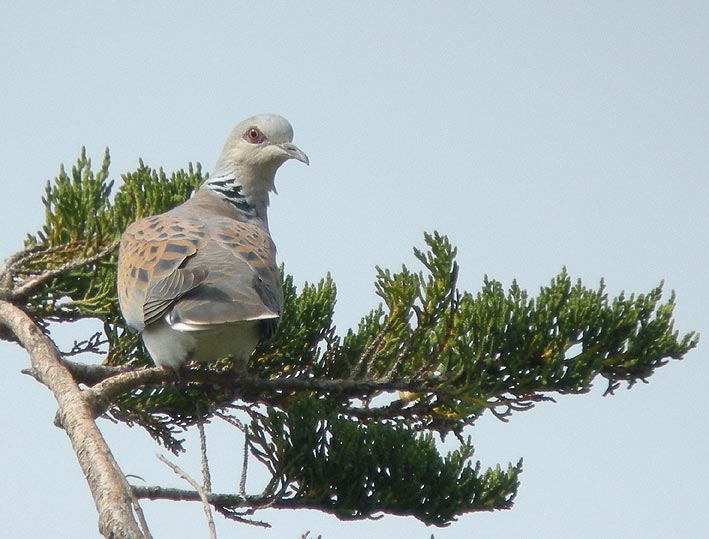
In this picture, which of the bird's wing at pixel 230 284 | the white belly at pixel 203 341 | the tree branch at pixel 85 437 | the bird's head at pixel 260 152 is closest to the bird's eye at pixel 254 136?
the bird's head at pixel 260 152

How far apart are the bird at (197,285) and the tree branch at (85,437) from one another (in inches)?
23.5

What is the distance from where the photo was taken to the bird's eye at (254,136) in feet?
19.0

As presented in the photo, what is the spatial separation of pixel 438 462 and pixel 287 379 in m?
0.67

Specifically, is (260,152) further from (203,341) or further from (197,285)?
(203,341)

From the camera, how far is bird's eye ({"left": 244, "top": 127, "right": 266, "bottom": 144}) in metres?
5.79

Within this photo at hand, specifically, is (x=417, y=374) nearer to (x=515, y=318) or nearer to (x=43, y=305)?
(x=515, y=318)

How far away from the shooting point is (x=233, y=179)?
18.6 feet

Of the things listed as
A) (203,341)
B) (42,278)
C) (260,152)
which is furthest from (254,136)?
(42,278)

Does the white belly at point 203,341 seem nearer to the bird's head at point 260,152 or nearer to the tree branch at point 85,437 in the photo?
the tree branch at point 85,437

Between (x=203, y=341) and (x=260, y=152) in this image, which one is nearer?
(x=203, y=341)

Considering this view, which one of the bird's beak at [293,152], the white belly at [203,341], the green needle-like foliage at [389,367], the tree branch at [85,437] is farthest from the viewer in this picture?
the bird's beak at [293,152]

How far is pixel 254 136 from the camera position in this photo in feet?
19.1

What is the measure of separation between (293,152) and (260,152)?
20cm

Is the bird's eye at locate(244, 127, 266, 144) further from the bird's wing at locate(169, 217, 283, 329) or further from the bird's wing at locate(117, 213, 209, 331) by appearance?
the bird's wing at locate(117, 213, 209, 331)
